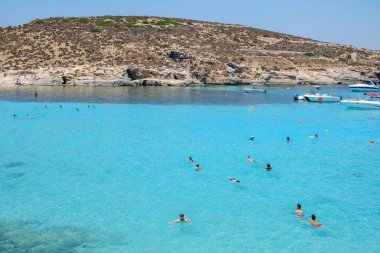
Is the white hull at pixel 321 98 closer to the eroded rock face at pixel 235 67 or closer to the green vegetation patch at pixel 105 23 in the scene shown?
the eroded rock face at pixel 235 67

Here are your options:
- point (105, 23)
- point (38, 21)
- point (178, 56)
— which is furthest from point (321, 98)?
point (38, 21)

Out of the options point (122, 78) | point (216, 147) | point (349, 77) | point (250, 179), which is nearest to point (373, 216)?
point (250, 179)

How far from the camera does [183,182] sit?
78.1 feet

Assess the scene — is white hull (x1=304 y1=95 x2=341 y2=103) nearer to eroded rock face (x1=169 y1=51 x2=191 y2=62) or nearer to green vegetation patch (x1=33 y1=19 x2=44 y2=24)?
eroded rock face (x1=169 y1=51 x2=191 y2=62)

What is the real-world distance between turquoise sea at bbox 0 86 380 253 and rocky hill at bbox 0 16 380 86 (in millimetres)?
33714

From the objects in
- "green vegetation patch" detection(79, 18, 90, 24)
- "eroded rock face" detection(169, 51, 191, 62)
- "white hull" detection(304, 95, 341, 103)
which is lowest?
"white hull" detection(304, 95, 341, 103)

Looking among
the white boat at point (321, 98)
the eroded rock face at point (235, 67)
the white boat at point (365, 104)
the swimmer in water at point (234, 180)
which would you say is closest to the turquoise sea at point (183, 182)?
the swimmer in water at point (234, 180)

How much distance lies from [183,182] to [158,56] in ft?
223

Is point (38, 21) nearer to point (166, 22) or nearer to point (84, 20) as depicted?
point (84, 20)

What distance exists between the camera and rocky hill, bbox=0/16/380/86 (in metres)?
79.8

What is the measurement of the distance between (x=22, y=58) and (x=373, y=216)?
7904 centimetres

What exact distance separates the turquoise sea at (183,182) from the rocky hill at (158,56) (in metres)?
33.7

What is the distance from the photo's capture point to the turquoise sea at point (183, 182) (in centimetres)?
1647

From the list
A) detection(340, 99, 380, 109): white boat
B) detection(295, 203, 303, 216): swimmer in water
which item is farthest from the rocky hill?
detection(295, 203, 303, 216): swimmer in water
